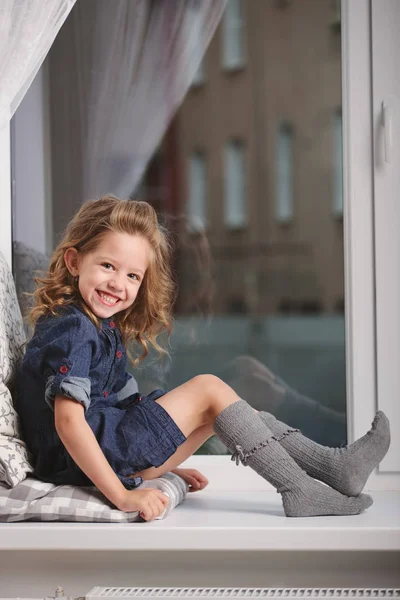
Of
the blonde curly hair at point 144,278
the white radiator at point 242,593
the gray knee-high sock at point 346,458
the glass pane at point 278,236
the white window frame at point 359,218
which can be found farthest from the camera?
the glass pane at point 278,236

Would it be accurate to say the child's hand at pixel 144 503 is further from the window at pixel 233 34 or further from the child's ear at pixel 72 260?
the window at pixel 233 34

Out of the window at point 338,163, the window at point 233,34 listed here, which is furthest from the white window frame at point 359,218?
the window at point 233,34

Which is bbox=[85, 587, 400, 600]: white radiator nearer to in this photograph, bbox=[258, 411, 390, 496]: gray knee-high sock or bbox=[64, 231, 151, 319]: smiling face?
bbox=[258, 411, 390, 496]: gray knee-high sock

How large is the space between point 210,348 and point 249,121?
72 centimetres

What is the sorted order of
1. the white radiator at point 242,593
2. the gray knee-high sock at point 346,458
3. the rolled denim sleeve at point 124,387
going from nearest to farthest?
1. the white radiator at point 242,593
2. the gray knee-high sock at point 346,458
3. the rolled denim sleeve at point 124,387

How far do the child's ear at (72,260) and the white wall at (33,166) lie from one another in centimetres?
43

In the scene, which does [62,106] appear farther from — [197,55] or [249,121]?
[249,121]

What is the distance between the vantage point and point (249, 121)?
95.7 inches

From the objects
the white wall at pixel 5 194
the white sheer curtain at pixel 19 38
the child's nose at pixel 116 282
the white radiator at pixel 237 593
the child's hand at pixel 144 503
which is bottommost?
the white radiator at pixel 237 593

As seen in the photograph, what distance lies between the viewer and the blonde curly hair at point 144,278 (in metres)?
1.85

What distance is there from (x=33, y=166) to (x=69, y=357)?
32.7 inches

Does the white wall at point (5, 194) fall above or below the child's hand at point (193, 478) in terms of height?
above

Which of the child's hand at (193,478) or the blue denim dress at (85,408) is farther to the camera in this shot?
the child's hand at (193,478)

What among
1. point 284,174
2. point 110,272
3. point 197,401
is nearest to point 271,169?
point 284,174
